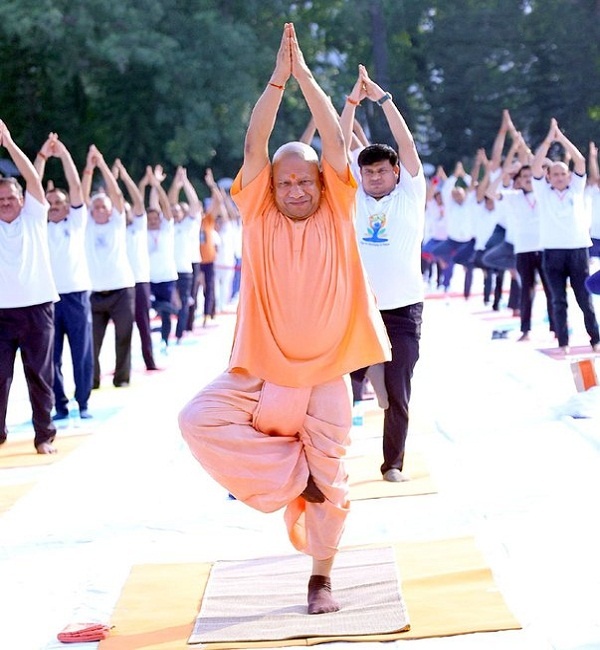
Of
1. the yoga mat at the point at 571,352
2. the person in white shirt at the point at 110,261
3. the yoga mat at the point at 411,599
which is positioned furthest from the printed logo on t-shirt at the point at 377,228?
the yoga mat at the point at 571,352

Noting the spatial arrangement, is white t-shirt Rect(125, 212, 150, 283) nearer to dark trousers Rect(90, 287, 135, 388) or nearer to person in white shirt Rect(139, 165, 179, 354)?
dark trousers Rect(90, 287, 135, 388)

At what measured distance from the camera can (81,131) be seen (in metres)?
43.0

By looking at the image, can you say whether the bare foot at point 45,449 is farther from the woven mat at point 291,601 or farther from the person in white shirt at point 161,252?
the person in white shirt at point 161,252

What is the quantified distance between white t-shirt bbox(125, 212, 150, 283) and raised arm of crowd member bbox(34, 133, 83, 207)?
114 inches

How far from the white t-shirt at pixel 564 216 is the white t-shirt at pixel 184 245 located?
5416 millimetres

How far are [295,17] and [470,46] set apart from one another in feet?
22.3

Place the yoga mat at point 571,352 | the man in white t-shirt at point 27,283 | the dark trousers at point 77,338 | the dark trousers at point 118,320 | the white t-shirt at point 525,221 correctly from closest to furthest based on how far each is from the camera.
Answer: the man in white t-shirt at point 27,283
the dark trousers at point 77,338
the dark trousers at point 118,320
the yoga mat at point 571,352
the white t-shirt at point 525,221

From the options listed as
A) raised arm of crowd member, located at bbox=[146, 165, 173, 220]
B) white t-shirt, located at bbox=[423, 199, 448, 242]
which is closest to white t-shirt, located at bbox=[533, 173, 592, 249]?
raised arm of crowd member, located at bbox=[146, 165, 173, 220]

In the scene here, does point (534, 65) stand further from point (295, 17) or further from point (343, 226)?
point (343, 226)

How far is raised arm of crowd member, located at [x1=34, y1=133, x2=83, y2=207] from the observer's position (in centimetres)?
961

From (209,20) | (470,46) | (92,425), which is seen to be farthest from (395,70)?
(92,425)

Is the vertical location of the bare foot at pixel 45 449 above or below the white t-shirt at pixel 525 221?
below

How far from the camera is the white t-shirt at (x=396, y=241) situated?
770 cm

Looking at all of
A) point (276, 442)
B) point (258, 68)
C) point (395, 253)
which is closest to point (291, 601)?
point (276, 442)
